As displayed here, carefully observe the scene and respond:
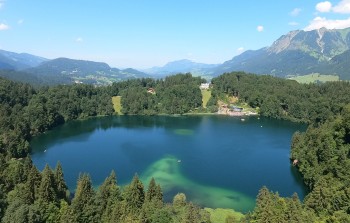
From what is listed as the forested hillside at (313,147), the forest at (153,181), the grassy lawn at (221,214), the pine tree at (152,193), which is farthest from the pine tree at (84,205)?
the forested hillside at (313,147)

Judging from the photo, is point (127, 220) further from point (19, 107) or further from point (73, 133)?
point (19, 107)

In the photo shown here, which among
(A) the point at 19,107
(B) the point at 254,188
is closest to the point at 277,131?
(B) the point at 254,188

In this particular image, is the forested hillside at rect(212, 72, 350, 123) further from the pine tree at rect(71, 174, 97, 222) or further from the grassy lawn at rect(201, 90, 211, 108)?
the pine tree at rect(71, 174, 97, 222)

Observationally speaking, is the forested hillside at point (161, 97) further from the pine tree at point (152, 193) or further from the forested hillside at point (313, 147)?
the pine tree at point (152, 193)

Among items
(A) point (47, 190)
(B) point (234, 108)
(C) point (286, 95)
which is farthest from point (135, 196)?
(C) point (286, 95)

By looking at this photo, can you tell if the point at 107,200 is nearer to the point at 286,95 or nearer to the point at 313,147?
the point at 313,147

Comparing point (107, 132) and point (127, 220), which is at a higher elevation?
point (127, 220)
